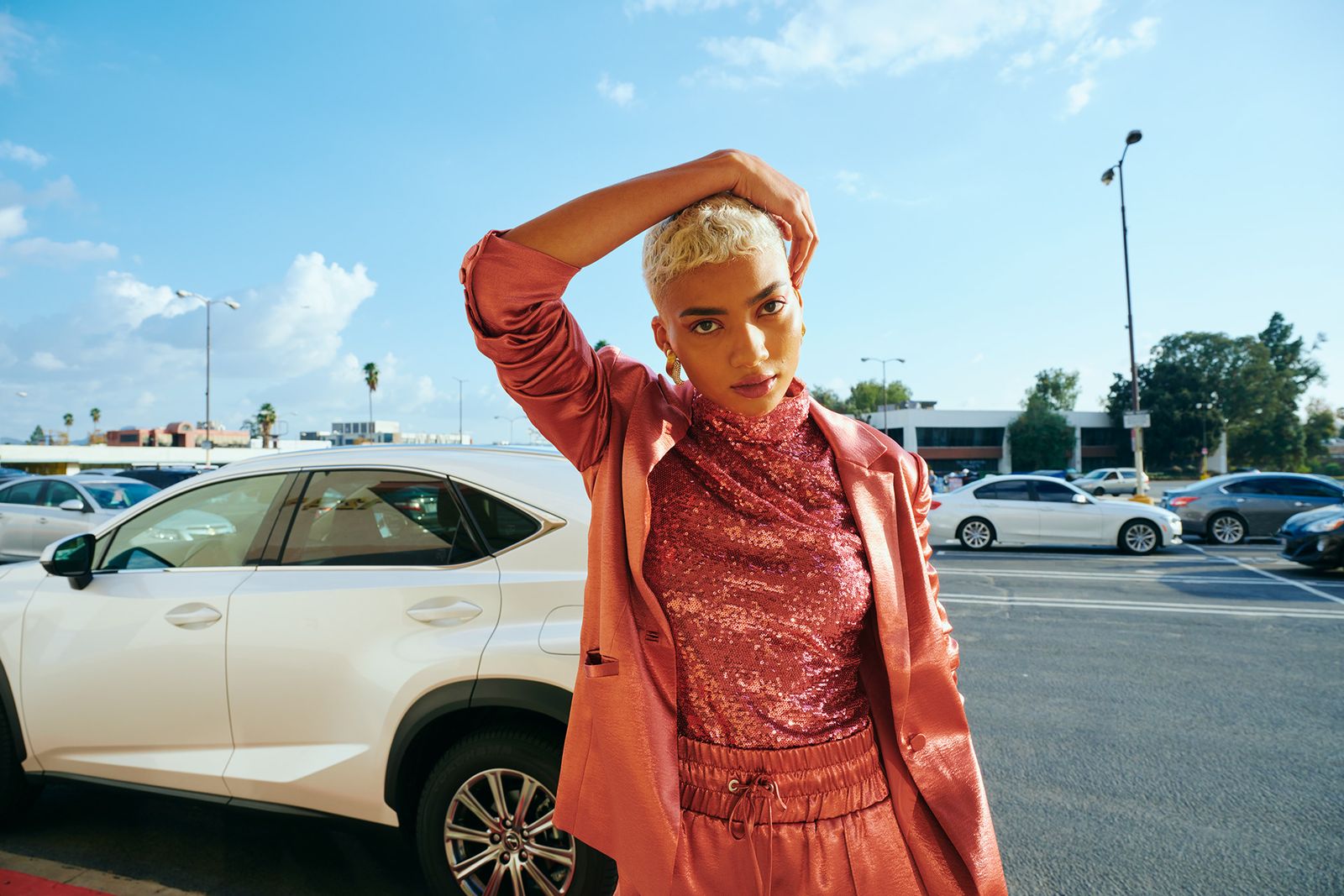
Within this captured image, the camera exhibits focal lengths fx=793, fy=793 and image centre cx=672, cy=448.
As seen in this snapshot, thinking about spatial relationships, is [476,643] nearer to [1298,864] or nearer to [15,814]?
[15,814]

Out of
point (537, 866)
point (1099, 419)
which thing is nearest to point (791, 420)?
point (537, 866)

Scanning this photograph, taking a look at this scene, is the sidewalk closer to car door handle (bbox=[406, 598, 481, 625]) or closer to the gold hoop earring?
car door handle (bbox=[406, 598, 481, 625])

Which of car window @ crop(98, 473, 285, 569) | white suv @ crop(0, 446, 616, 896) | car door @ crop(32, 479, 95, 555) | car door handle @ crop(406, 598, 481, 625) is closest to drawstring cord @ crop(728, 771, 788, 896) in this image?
white suv @ crop(0, 446, 616, 896)

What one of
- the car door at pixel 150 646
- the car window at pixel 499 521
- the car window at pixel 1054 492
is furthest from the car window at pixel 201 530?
the car window at pixel 1054 492

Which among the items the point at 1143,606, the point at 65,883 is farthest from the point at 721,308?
the point at 1143,606

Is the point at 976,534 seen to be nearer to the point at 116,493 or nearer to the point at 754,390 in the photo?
the point at 116,493

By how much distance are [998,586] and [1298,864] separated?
730cm

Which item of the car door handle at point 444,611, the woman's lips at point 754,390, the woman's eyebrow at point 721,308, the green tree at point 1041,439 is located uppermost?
the green tree at point 1041,439

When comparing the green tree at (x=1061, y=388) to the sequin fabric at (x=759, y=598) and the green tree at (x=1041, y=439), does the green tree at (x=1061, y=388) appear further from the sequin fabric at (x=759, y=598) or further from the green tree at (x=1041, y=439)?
the sequin fabric at (x=759, y=598)

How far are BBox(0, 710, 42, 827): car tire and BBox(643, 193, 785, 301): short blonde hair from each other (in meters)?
3.85

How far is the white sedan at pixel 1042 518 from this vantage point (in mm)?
13914

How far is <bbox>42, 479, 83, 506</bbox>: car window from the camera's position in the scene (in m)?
11.4

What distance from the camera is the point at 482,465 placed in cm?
295

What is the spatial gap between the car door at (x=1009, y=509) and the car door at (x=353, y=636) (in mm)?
13579
